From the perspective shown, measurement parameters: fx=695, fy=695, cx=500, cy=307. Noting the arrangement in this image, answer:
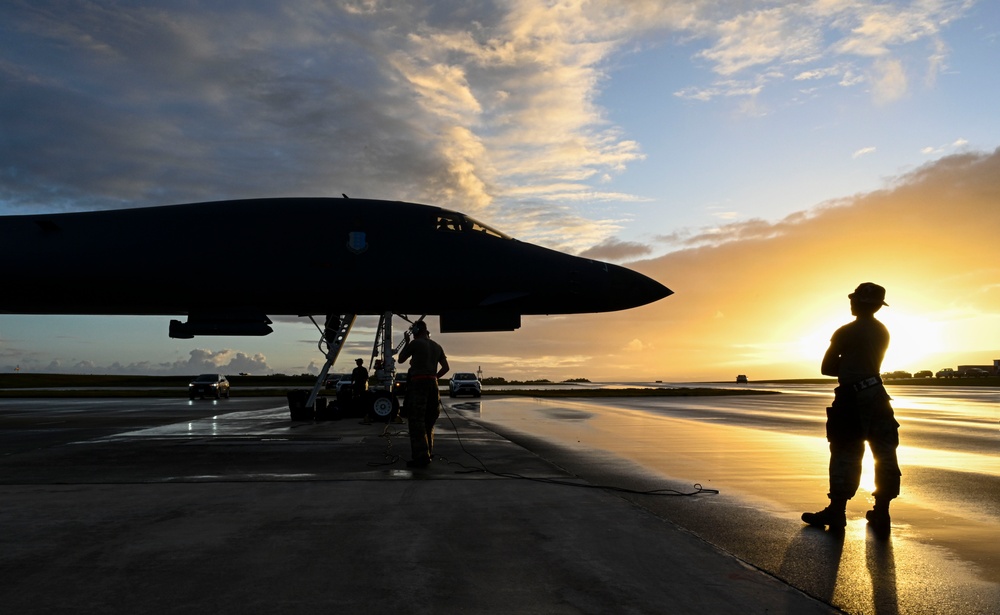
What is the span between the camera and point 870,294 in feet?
22.6

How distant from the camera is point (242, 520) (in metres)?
6.21

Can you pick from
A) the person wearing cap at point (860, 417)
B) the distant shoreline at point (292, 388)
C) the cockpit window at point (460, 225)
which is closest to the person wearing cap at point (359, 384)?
the cockpit window at point (460, 225)

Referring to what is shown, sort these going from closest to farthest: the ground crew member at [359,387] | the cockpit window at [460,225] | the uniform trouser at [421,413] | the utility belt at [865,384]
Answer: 1. the utility belt at [865,384]
2. the uniform trouser at [421,413]
3. the cockpit window at [460,225]
4. the ground crew member at [359,387]

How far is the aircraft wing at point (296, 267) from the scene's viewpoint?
14.2 metres

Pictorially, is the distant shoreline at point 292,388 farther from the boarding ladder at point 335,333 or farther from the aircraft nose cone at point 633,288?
the aircraft nose cone at point 633,288

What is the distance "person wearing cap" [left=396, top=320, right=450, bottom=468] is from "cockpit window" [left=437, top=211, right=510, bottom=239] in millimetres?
4140

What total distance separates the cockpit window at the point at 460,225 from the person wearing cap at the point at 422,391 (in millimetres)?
4140

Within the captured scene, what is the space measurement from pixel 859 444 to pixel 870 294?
1489 mm

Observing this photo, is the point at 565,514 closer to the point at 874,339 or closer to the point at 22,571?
the point at 874,339

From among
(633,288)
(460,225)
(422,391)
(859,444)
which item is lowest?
(859,444)

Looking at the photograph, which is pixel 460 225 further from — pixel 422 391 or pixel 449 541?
pixel 449 541

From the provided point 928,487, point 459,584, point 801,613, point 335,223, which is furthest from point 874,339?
point 335,223

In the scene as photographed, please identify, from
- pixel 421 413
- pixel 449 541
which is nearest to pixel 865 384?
pixel 449 541

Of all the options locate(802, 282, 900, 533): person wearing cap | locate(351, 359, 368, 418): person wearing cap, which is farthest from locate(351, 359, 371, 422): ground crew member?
locate(802, 282, 900, 533): person wearing cap
